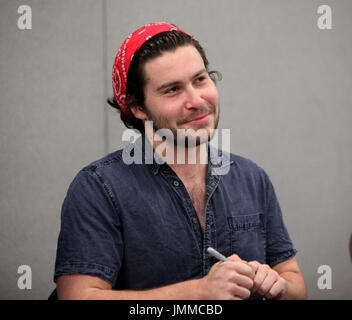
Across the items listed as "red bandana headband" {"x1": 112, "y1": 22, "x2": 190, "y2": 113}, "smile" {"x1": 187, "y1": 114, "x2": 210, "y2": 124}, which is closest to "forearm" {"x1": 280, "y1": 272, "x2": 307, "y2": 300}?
"smile" {"x1": 187, "y1": 114, "x2": 210, "y2": 124}

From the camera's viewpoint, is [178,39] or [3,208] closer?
[178,39]

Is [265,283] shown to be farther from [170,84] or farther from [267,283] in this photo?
[170,84]

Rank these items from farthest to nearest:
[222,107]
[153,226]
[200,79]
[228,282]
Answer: [222,107] < [200,79] < [153,226] < [228,282]

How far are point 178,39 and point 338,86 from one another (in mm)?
1460

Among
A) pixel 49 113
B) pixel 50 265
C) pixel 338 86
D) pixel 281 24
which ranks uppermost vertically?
pixel 281 24

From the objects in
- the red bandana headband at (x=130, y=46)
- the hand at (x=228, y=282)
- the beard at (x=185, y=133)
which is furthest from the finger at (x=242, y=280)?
the red bandana headband at (x=130, y=46)

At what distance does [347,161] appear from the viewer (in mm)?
2312

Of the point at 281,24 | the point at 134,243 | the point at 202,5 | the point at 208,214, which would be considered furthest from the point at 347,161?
the point at 134,243

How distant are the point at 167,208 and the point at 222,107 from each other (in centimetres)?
120

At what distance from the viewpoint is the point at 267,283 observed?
3.15 feet

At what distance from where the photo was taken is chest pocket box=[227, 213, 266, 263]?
3.86 feet

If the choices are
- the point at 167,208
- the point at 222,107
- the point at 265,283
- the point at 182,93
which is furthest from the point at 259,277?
the point at 222,107

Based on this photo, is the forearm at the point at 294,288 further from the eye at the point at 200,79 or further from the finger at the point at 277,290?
the eye at the point at 200,79
